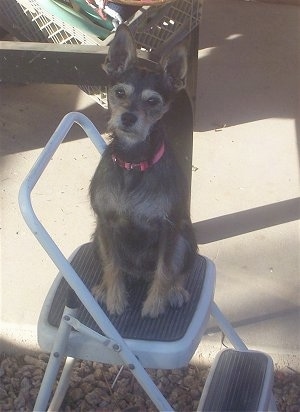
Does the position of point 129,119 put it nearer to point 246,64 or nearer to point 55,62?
point 55,62

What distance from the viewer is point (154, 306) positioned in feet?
7.48

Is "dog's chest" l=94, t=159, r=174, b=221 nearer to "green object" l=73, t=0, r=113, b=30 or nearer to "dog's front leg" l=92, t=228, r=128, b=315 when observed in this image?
"dog's front leg" l=92, t=228, r=128, b=315

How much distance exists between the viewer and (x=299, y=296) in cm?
313

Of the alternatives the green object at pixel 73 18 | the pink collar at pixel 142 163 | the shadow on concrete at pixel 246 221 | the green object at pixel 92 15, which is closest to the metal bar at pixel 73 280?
the pink collar at pixel 142 163

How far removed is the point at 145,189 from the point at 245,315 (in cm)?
104

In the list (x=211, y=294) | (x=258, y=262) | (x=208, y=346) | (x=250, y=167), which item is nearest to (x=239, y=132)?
(x=250, y=167)

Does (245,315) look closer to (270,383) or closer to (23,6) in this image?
(270,383)

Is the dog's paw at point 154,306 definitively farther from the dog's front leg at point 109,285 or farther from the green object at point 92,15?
the green object at point 92,15

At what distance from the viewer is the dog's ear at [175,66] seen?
2.26 metres

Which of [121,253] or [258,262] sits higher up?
[121,253]

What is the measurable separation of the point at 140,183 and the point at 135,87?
0.98 ft

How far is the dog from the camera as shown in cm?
222

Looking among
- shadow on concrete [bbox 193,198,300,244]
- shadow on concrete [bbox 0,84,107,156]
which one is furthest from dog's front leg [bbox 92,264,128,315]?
shadow on concrete [bbox 0,84,107,156]

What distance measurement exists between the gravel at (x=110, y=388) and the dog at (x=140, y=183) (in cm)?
54
